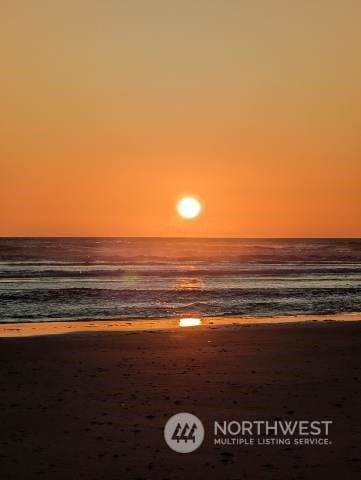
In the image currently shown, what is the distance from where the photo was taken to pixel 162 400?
27.0 feet

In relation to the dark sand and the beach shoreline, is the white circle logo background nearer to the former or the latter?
the dark sand

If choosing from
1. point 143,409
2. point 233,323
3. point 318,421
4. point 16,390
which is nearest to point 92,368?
point 16,390

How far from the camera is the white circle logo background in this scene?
6577 millimetres

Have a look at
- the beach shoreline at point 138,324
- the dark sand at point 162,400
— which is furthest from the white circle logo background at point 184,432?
the beach shoreline at point 138,324

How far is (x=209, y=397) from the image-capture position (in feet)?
27.5

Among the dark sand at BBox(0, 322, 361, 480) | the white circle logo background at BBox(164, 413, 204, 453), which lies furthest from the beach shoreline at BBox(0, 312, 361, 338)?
the white circle logo background at BBox(164, 413, 204, 453)

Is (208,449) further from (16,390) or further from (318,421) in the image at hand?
(16,390)

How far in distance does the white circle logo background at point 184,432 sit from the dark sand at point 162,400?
107mm

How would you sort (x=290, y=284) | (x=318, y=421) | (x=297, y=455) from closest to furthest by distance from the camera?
(x=297, y=455)
(x=318, y=421)
(x=290, y=284)

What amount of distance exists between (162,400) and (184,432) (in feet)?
4.35

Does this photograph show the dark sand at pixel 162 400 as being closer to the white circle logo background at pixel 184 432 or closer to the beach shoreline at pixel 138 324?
the white circle logo background at pixel 184 432

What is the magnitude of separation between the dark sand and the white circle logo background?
107 millimetres

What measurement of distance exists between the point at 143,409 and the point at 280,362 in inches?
156

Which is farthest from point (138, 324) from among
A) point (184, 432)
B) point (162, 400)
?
point (184, 432)
